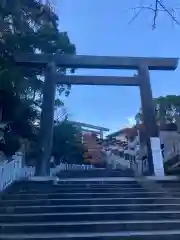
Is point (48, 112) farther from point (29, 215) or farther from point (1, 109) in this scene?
point (29, 215)

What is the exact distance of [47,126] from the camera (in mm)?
13328

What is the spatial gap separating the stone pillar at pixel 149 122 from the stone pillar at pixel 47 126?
3.19 m

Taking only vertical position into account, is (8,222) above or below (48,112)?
below

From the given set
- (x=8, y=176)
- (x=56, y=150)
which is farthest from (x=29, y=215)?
(x=56, y=150)

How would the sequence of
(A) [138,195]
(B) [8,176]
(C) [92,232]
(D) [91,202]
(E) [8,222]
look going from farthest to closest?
(B) [8,176]
(A) [138,195]
(D) [91,202]
(E) [8,222]
(C) [92,232]

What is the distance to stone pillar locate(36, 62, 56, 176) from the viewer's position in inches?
503

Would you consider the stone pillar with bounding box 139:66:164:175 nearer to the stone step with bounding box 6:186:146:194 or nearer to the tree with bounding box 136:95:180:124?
the stone step with bounding box 6:186:146:194

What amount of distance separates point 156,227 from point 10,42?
680 cm

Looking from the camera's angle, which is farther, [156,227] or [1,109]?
[1,109]

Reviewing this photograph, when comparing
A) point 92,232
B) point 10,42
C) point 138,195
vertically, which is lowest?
point 92,232

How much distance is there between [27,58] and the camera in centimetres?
1325

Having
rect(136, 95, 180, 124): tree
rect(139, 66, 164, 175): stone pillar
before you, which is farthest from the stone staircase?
rect(136, 95, 180, 124): tree

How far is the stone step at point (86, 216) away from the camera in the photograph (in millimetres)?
6883

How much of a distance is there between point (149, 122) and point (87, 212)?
22.0ft
